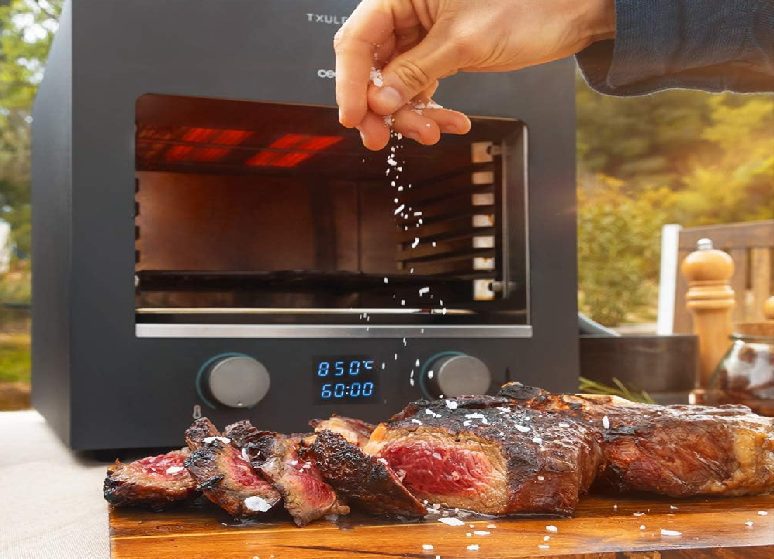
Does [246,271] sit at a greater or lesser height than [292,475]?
greater

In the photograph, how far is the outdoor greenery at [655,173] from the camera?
273 inches

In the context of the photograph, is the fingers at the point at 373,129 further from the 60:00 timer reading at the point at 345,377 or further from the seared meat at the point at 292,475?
the 60:00 timer reading at the point at 345,377

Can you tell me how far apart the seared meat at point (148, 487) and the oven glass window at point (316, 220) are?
581mm

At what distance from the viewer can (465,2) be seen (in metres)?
1.12

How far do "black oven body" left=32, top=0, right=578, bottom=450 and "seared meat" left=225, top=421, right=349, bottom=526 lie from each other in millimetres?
483

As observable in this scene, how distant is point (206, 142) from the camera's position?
1800 mm

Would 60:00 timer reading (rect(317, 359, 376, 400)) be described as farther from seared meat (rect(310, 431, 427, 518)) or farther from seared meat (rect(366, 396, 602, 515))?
seared meat (rect(310, 431, 427, 518))

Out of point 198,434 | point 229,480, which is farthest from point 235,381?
point 229,480

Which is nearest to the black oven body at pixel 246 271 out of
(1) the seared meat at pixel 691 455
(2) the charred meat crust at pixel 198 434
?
(2) the charred meat crust at pixel 198 434

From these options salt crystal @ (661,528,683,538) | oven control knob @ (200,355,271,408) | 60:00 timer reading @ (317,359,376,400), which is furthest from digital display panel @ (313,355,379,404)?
salt crystal @ (661,528,683,538)

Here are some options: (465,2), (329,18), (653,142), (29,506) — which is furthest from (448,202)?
(653,142)

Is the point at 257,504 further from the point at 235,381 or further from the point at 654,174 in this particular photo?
the point at 654,174

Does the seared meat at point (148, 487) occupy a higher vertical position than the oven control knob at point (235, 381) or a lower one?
lower

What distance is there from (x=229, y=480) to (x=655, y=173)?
21.5 ft
